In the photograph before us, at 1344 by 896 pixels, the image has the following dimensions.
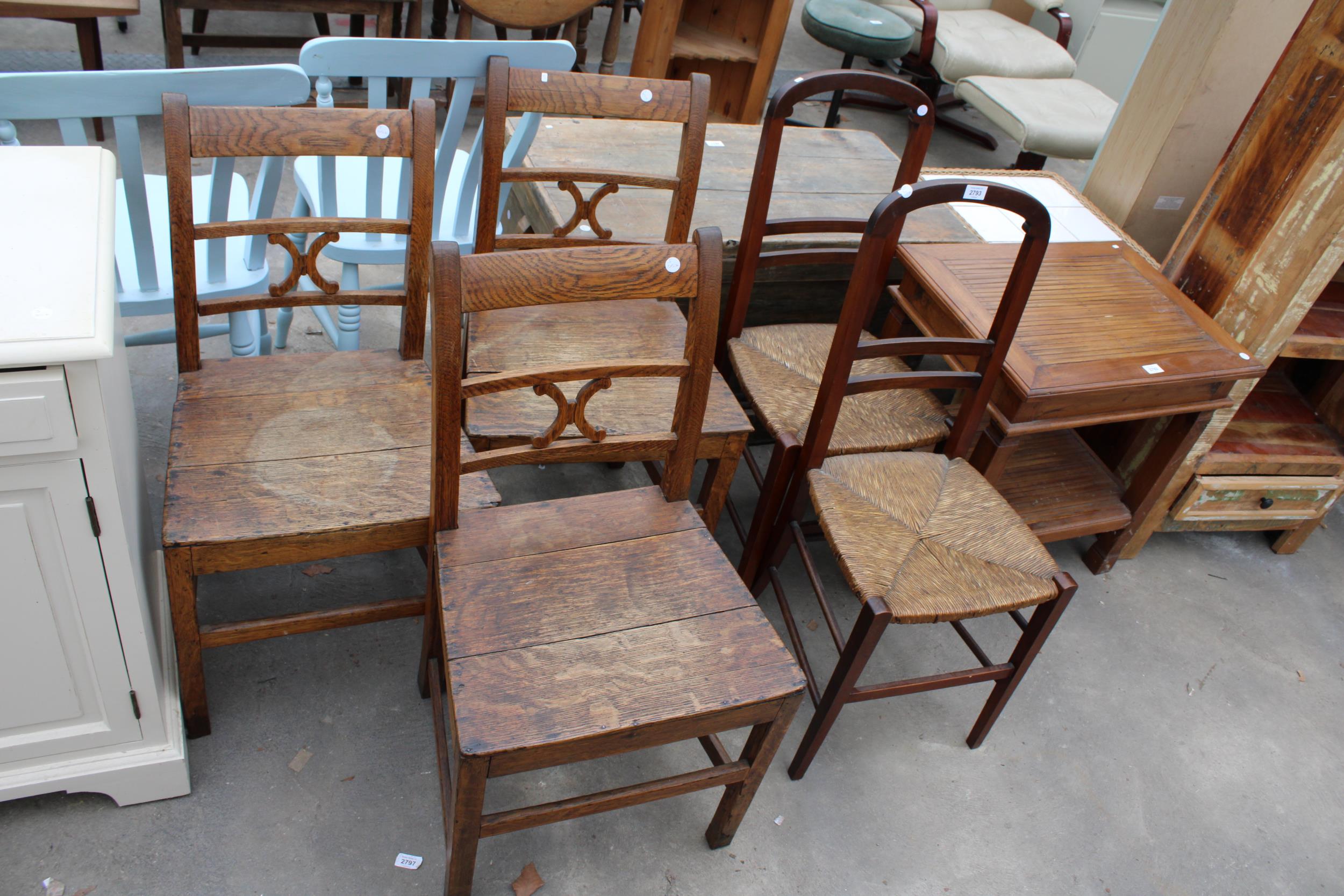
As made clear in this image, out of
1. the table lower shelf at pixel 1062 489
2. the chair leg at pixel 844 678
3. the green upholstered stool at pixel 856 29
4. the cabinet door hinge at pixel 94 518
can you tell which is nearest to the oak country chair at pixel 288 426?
the cabinet door hinge at pixel 94 518

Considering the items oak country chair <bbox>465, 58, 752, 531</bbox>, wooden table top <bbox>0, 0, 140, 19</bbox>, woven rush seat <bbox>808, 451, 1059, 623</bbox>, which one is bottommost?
woven rush seat <bbox>808, 451, 1059, 623</bbox>

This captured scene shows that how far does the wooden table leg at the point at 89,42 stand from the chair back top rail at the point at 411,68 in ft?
5.49

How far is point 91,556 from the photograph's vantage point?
1.37 meters

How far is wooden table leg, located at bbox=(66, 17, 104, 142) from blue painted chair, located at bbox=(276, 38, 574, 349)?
4.81 feet

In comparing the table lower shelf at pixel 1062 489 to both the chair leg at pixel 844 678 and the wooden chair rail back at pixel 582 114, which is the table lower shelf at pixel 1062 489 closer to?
the chair leg at pixel 844 678

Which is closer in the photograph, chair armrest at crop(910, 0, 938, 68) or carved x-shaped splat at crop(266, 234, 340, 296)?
carved x-shaped splat at crop(266, 234, 340, 296)

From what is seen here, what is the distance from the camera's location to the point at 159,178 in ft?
7.58

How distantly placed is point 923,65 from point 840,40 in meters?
0.76

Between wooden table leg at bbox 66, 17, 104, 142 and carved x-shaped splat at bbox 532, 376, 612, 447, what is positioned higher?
carved x-shaped splat at bbox 532, 376, 612, 447

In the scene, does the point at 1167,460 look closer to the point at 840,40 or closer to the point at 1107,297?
the point at 1107,297

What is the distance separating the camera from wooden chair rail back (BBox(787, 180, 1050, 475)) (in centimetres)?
162

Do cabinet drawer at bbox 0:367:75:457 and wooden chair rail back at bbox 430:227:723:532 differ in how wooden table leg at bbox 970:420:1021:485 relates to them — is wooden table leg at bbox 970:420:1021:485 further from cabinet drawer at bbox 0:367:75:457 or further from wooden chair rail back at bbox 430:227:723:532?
cabinet drawer at bbox 0:367:75:457

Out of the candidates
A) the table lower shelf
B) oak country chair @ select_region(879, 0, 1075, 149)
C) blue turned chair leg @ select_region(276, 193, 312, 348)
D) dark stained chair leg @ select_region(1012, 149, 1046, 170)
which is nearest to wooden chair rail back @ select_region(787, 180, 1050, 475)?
the table lower shelf

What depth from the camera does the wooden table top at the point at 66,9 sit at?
2.98 metres
